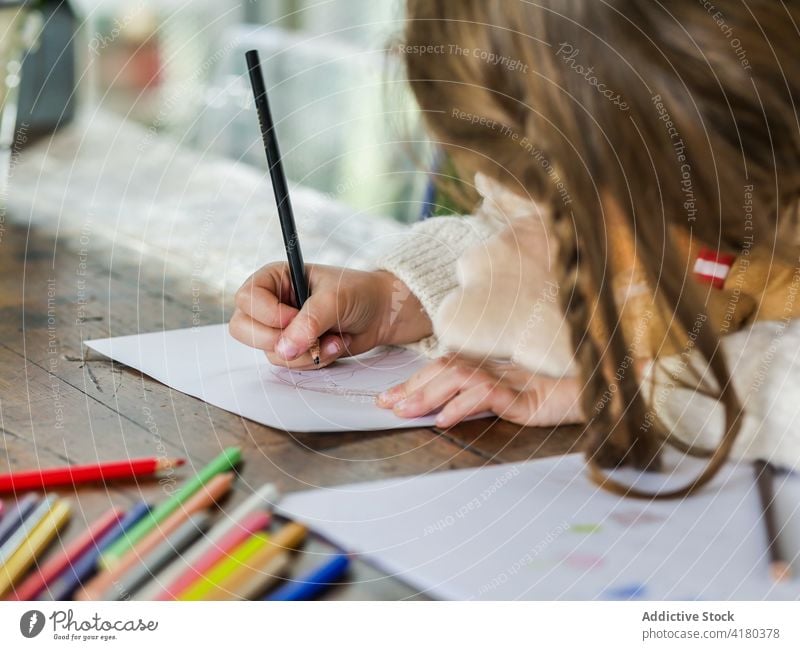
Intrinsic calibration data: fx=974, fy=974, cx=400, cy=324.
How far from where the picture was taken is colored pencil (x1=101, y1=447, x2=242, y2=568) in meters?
0.30

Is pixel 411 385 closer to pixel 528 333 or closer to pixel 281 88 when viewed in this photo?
pixel 528 333

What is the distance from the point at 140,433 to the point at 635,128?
0.26m

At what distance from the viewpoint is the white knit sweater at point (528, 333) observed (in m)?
0.41

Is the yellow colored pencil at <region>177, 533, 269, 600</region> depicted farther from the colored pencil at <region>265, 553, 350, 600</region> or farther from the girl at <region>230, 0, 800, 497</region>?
the girl at <region>230, 0, 800, 497</region>

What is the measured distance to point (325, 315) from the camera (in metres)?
0.45

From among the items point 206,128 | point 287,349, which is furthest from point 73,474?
point 206,128

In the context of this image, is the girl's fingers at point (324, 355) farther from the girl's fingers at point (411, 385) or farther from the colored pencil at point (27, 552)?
the colored pencil at point (27, 552)

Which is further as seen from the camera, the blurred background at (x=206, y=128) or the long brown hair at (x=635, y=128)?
the blurred background at (x=206, y=128)

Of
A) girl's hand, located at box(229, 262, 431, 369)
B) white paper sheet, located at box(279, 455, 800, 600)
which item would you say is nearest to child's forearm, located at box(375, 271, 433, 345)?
girl's hand, located at box(229, 262, 431, 369)

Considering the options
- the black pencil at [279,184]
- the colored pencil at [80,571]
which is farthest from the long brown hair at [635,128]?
the colored pencil at [80,571]

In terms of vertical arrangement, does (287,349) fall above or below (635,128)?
below

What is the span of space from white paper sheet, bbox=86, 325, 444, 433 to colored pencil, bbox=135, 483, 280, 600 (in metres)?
0.06

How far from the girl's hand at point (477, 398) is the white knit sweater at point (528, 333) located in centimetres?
3
